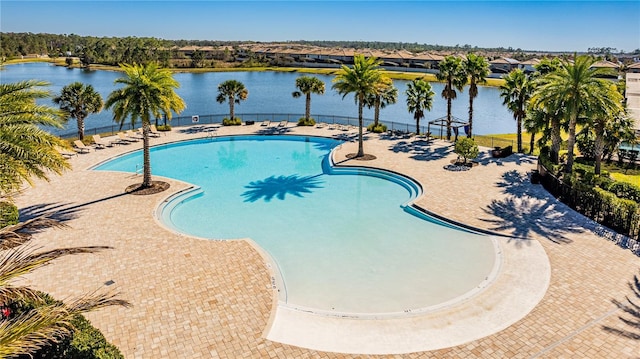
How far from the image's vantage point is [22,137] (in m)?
12.7

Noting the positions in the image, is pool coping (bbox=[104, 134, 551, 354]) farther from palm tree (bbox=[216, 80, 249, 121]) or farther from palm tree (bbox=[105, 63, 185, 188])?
palm tree (bbox=[216, 80, 249, 121])

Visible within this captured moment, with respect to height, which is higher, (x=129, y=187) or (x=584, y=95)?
(x=584, y=95)

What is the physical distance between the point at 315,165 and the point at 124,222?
14.2 meters

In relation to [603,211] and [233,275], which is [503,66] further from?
[233,275]

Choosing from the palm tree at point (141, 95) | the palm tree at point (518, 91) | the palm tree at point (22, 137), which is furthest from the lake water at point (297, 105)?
the palm tree at point (22, 137)

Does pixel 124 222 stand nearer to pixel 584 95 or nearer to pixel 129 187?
pixel 129 187

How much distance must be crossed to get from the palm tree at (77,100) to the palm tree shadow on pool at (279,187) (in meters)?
16.4

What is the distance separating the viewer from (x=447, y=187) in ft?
78.7

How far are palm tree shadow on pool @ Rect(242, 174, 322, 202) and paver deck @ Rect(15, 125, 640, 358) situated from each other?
4299 millimetres

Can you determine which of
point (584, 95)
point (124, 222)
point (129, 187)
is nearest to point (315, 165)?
point (129, 187)

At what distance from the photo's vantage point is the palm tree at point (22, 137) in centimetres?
1182

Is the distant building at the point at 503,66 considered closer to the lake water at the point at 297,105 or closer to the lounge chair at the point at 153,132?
the lake water at the point at 297,105

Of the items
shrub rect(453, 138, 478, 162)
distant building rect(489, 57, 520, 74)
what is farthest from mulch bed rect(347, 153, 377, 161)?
distant building rect(489, 57, 520, 74)

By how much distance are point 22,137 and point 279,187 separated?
1435 cm
